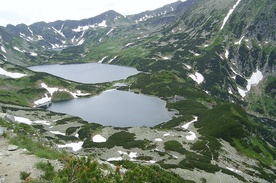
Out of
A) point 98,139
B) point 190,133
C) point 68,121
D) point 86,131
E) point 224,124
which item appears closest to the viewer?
point 98,139

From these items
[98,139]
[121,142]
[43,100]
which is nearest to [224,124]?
[121,142]

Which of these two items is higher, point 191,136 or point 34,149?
point 191,136

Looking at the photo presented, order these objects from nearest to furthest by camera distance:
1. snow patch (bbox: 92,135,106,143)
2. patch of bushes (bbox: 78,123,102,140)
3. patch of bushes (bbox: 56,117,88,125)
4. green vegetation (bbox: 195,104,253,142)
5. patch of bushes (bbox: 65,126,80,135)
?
snow patch (bbox: 92,135,106,143) < patch of bushes (bbox: 78,123,102,140) < patch of bushes (bbox: 65,126,80,135) < green vegetation (bbox: 195,104,253,142) < patch of bushes (bbox: 56,117,88,125)

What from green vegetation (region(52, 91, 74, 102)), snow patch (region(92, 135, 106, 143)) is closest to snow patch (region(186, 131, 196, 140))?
snow patch (region(92, 135, 106, 143))

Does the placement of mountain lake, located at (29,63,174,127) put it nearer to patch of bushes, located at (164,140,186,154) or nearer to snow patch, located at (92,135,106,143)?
snow patch, located at (92,135,106,143)

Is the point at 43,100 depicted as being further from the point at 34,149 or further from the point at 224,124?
the point at 34,149

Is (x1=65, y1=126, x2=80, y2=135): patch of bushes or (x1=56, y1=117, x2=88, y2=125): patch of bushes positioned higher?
(x1=56, y1=117, x2=88, y2=125): patch of bushes

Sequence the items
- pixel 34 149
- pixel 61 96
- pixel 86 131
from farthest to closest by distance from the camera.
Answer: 1. pixel 61 96
2. pixel 86 131
3. pixel 34 149

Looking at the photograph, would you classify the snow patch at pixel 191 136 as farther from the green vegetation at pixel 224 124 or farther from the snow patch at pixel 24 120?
the snow patch at pixel 24 120

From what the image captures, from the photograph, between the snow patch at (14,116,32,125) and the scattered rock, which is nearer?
the scattered rock

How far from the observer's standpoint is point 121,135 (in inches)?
3632

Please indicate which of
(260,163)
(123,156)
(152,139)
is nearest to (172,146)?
(152,139)

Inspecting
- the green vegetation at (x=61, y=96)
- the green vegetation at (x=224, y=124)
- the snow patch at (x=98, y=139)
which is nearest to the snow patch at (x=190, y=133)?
the green vegetation at (x=224, y=124)

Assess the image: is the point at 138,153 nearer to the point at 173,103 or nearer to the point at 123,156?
the point at 123,156
